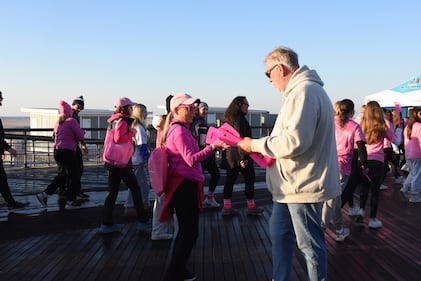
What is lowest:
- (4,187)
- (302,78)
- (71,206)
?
A: (71,206)

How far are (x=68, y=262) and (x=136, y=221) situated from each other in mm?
1620

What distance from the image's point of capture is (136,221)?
545 cm

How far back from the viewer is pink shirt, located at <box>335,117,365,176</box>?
15.0ft

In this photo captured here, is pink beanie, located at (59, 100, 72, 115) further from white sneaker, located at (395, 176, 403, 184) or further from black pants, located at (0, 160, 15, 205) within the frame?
white sneaker, located at (395, 176, 403, 184)

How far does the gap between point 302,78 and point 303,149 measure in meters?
0.47

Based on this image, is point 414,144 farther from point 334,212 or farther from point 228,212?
point 228,212

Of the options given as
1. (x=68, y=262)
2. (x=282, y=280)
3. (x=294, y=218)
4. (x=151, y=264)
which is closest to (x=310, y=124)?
(x=294, y=218)

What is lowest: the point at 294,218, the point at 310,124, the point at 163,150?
the point at 294,218

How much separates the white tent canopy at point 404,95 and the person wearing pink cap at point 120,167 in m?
11.6

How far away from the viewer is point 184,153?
10.3 feet

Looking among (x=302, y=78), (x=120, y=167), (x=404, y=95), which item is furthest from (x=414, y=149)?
(x=404, y=95)

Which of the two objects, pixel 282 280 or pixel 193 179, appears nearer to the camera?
pixel 282 280

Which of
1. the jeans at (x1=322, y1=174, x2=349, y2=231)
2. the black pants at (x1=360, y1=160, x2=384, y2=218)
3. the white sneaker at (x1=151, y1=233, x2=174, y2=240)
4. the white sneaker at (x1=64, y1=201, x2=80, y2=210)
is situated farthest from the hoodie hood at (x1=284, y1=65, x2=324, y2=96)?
the white sneaker at (x1=64, y1=201, x2=80, y2=210)

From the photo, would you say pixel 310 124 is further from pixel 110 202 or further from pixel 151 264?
pixel 110 202
